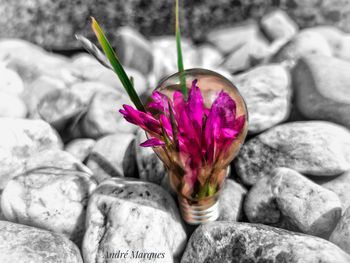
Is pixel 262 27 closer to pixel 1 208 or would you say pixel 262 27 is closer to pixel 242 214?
pixel 242 214

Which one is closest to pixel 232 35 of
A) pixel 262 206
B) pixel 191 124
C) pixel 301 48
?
pixel 301 48

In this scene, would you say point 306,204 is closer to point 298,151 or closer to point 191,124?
point 298,151

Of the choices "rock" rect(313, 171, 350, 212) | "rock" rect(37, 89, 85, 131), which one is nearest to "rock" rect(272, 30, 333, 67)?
"rock" rect(313, 171, 350, 212)

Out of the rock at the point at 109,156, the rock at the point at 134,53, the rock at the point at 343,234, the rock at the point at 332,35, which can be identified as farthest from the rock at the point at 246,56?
the rock at the point at 343,234

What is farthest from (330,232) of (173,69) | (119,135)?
(173,69)

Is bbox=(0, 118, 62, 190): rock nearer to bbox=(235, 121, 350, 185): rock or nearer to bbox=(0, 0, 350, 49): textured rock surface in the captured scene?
bbox=(235, 121, 350, 185): rock

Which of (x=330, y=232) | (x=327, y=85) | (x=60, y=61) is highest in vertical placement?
(x=327, y=85)

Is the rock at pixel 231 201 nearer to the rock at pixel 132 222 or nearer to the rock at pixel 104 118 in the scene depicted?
the rock at pixel 132 222
